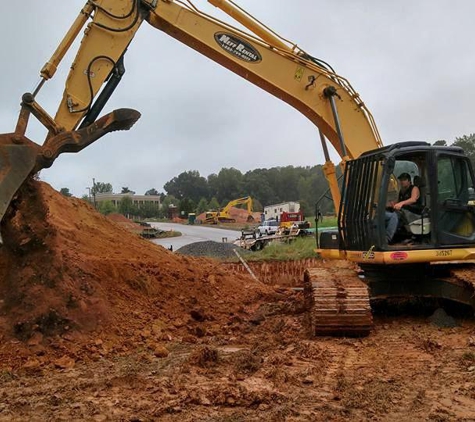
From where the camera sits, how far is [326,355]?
5871 millimetres

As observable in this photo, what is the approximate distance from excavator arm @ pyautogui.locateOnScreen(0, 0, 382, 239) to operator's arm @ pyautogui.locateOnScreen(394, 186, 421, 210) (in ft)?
4.81

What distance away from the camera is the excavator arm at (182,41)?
6707mm

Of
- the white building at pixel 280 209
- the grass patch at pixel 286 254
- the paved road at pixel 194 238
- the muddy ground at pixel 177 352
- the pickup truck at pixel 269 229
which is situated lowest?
the muddy ground at pixel 177 352

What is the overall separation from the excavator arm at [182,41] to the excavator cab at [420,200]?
1.33m

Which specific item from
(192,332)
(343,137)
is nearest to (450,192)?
(343,137)

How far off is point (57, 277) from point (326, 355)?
3.16m

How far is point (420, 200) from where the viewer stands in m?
7.23

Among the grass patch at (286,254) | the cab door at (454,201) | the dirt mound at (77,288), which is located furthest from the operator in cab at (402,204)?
the grass patch at (286,254)

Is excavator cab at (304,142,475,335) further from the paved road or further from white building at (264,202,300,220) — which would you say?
white building at (264,202,300,220)

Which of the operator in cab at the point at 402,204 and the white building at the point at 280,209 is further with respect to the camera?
the white building at the point at 280,209

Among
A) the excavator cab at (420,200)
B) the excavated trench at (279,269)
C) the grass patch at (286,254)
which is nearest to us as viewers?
the excavator cab at (420,200)

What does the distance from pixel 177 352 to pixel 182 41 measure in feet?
14.0

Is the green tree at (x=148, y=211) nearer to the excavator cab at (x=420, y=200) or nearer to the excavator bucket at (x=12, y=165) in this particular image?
the excavator cab at (x=420, y=200)

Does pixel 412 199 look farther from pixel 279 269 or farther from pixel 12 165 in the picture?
pixel 279 269
